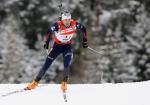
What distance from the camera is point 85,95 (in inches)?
559

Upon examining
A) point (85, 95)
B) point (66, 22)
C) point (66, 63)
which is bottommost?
point (85, 95)

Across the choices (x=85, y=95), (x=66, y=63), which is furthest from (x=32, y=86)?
(x=85, y=95)

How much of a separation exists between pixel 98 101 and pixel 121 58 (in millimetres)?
27589

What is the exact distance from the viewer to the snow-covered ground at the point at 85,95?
13.4m

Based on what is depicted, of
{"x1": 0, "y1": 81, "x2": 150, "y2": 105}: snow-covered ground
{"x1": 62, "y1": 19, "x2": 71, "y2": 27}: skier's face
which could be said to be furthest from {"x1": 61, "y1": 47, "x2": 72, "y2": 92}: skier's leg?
{"x1": 62, "y1": 19, "x2": 71, "y2": 27}: skier's face

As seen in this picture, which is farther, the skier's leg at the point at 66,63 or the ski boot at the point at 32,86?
the ski boot at the point at 32,86

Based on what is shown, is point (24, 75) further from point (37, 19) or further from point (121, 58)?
point (37, 19)

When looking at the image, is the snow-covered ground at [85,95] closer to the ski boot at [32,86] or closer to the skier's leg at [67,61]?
the ski boot at [32,86]

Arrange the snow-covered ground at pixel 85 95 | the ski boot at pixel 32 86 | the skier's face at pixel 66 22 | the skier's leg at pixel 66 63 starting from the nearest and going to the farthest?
the snow-covered ground at pixel 85 95 → the skier's face at pixel 66 22 → the skier's leg at pixel 66 63 → the ski boot at pixel 32 86

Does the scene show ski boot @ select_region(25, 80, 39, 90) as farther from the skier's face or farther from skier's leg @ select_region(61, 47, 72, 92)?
the skier's face

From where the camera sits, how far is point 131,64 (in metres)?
43.4

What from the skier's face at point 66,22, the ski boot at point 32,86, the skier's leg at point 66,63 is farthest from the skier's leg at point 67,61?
the ski boot at point 32,86

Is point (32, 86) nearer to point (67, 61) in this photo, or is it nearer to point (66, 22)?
point (67, 61)

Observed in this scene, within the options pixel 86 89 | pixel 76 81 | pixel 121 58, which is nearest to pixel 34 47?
pixel 76 81
